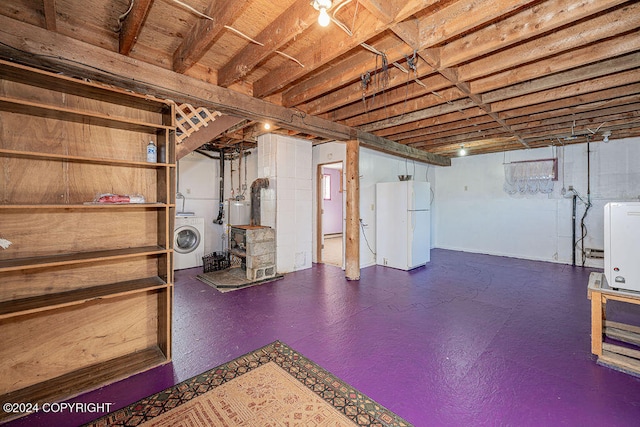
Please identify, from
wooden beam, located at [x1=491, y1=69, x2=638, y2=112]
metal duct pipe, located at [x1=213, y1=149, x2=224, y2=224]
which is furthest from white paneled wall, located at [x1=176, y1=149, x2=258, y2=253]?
wooden beam, located at [x1=491, y1=69, x2=638, y2=112]

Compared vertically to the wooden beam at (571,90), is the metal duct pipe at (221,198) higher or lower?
lower

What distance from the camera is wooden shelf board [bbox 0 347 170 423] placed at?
175cm

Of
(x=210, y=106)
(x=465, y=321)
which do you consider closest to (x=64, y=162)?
(x=210, y=106)

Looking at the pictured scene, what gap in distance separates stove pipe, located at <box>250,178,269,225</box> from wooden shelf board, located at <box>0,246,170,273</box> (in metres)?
2.55

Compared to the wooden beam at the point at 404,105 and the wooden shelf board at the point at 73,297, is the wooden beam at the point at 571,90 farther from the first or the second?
the wooden shelf board at the point at 73,297

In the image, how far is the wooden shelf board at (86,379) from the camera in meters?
1.75

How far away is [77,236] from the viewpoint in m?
2.05

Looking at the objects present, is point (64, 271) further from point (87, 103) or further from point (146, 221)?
point (87, 103)

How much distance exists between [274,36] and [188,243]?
4263 mm

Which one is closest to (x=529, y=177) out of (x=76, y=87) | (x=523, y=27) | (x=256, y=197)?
(x=523, y=27)

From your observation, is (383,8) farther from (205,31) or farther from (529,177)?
(529,177)

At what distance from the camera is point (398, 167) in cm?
641

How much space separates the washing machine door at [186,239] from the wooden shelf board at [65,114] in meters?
3.05

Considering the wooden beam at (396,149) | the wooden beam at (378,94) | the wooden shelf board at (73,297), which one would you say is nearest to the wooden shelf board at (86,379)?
the wooden shelf board at (73,297)
